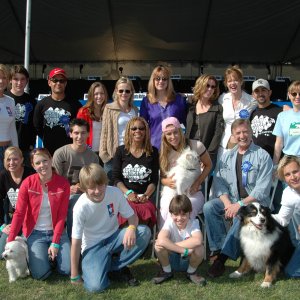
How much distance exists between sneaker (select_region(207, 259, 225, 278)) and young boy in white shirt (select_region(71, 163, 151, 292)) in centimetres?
62

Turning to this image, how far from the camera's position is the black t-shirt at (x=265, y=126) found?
15.0 feet

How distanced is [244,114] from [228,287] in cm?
192

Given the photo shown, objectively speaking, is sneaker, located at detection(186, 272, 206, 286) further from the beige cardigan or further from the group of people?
the beige cardigan

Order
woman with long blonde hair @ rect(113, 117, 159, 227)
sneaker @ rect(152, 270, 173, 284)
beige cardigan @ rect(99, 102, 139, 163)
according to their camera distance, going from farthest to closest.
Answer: beige cardigan @ rect(99, 102, 139, 163), woman with long blonde hair @ rect(113, 117, 159, 227), sneaker @ rect(152, 270, 173, 284)

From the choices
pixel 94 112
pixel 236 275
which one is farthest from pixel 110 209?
pixel 94 112

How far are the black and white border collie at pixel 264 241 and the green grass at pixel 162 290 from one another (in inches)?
4.8

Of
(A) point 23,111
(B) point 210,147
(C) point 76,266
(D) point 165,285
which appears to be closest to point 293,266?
(D) point 165,285

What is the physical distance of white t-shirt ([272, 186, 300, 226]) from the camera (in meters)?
3.50

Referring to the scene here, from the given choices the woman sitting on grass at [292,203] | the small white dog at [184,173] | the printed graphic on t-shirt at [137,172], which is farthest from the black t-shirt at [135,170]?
the woman sitting on grass at [292,203]

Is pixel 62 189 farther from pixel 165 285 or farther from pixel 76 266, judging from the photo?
pixel 165 285

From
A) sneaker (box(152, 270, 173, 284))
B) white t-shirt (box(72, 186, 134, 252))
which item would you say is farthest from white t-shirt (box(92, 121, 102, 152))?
sneaker (box(152, 270, 173, 284))

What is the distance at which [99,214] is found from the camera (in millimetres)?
3473

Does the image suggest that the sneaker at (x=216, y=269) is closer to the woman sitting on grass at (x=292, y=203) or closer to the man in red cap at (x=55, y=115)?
the woman sitting on grass at (x=292, y=203)

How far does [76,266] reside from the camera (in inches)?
131
